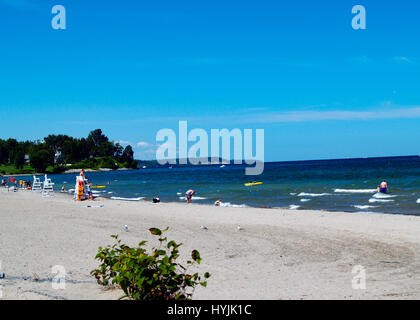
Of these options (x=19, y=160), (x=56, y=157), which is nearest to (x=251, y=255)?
(x=19, y=160)

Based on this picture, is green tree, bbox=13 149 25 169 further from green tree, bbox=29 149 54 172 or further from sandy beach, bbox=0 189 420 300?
sandy beach, bbox=0 189 420 300

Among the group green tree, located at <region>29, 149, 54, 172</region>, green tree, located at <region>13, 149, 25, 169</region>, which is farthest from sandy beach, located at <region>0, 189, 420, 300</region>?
green tree, located at <region>13, 149, 25, 169</region>

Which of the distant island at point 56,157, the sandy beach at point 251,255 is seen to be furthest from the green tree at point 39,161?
the sandy beach at point 251,255

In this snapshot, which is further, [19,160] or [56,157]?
Answer: [56,157]

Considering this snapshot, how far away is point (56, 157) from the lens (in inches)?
6850

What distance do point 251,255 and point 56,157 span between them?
6997 inches

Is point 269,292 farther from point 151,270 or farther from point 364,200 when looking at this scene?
point 364,200

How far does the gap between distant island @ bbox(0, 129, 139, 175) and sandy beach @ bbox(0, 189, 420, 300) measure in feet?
486

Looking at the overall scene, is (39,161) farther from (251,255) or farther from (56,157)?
(251,255)

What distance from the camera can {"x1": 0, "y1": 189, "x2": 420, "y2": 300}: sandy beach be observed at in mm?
6660

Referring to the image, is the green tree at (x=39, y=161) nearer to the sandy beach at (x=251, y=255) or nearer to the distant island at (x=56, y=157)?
the distant island at (x=56, y=157)
